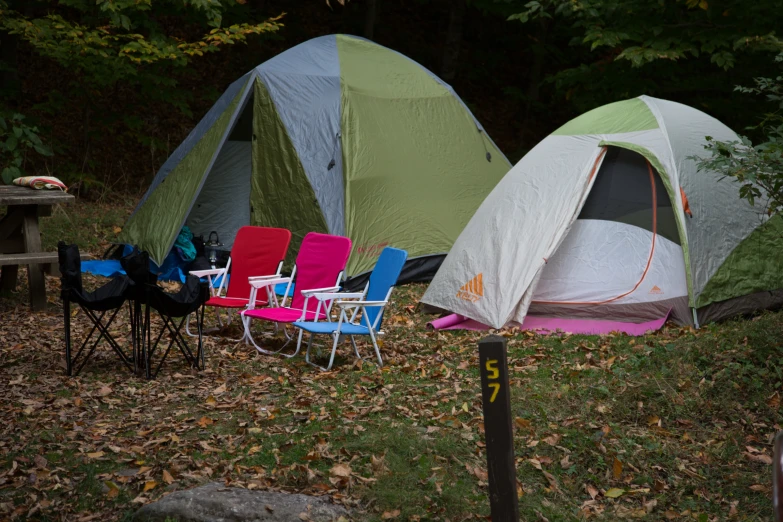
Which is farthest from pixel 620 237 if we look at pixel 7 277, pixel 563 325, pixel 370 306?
pixel 7 277

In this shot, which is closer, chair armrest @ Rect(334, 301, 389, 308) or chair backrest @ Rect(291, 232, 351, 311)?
chair armrest @ Rect(334, 301, 389, 308)

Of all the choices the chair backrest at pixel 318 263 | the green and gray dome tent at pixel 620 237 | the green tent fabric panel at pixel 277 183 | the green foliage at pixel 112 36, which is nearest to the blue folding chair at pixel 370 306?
the chair backrest at pixel 318 263

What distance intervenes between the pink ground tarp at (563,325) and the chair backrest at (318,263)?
→ 1.06 m

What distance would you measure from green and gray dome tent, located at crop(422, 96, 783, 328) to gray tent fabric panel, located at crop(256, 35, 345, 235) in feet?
5.99

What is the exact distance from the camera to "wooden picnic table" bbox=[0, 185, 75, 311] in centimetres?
720

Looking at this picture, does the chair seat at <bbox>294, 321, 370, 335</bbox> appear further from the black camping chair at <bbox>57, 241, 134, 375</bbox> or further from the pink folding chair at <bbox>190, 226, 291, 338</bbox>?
the black camping chair at <bbox>57, 241, 134, 375</bbox>

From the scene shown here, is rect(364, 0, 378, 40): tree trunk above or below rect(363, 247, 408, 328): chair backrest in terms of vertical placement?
above

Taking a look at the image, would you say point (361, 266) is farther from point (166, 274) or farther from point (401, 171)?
point (166, 274)

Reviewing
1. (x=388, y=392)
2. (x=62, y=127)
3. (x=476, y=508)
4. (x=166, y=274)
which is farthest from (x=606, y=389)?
(x=62, y=127)

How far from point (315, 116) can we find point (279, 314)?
3.32 m

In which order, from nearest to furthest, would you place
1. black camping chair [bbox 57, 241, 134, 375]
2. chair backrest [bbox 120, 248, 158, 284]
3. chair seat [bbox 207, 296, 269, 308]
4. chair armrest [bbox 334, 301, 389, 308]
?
chair backrest [bbox 120, 248, 158, 284] → black camping chair [bbox 57, 241, 134, 375] → chair armrest [bbox 334, 301, 389, 308] → chair seat [bbox 207, 296, 269, 308]

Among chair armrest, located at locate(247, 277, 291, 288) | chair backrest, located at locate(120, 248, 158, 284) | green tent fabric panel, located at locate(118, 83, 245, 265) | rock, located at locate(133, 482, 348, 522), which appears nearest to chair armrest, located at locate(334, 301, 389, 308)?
chair armrest, located at locate(247, 277, 291, 288)

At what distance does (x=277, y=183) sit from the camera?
9125mm

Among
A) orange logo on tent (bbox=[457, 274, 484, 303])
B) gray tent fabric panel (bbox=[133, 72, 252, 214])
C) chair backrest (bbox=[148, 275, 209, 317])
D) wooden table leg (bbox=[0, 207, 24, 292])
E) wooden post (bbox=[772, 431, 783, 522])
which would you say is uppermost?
gray tent fabric panel (bbox=[133, 72, 252, 214])
